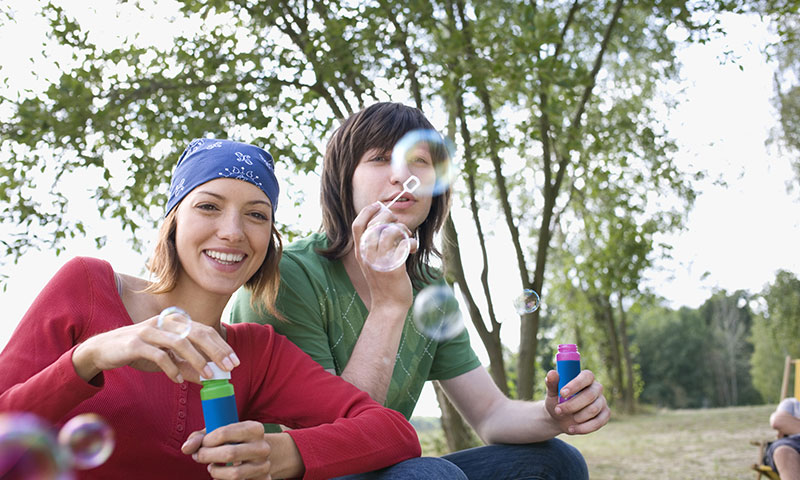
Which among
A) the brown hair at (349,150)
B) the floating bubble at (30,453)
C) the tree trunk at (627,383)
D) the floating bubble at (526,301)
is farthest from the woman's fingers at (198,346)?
the tree trunk at (627,383)

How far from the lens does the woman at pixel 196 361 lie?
1.24 meters

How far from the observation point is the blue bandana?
66.4 inches

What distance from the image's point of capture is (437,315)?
7.59 feet

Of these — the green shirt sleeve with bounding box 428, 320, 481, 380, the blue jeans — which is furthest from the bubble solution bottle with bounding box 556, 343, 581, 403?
the green shirt sleeve with bounding box 428, 320, 481, 380

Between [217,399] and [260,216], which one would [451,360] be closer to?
[260,216]

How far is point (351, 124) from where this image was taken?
2295 millimetres

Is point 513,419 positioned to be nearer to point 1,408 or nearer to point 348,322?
point 348,322

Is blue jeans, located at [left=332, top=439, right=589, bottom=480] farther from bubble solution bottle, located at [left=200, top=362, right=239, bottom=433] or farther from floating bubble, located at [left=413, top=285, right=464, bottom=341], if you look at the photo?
bubble solution bottle, located at [left=200, top=362, right=239, bottom=433]

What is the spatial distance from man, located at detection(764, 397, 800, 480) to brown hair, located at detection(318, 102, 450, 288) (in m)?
3.39

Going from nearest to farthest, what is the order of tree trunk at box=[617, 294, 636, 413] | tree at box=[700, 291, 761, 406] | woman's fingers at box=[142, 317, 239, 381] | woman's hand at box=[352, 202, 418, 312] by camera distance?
woman's fingers at box=[142, 317, 239, 381]
woman's hand at box=[352, 202, 418, 312]
tree trunk at box=[617, 294, 636, 413]
tree at box=[700, 291, 761, 406]

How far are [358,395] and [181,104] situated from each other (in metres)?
3.70

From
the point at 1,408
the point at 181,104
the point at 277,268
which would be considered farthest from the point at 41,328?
the point at 181,104

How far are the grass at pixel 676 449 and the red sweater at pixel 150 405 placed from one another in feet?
18.9

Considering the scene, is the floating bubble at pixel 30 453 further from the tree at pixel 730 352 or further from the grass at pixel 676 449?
the tree at pixel 730 352
